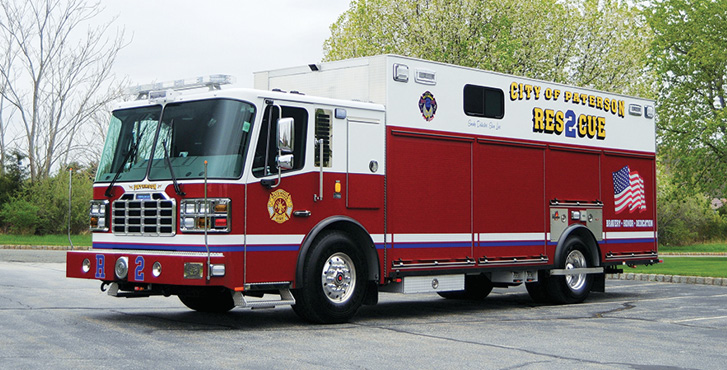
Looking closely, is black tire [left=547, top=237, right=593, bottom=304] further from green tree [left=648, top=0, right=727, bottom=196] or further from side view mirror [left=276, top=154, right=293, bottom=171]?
green tree [left=648, top=0, right=727, bottom=196]

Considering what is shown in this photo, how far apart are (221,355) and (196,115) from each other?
3359 mm

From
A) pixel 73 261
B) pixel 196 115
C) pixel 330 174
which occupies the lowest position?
pixel 73 261

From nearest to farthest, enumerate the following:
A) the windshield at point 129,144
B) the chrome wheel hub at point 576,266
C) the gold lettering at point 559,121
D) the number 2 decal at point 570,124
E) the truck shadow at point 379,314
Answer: the truck shadow at point 379,314
the windshield at point 129,144
the gold lettering at point 559,121
the number 2 decal at point 570,124
the chrome wheel hub at point 576,266

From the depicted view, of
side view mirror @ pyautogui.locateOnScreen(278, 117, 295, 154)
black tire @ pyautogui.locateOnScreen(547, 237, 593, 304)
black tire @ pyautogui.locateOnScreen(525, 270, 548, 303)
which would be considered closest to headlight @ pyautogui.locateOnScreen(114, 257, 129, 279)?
side view mirror @ pyautogui.locateOnScreen(278, 117, 295, 154)

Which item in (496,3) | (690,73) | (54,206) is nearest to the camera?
(496,3)

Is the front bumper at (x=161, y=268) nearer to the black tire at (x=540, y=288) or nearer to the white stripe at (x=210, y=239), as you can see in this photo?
the white stripe at (x=210, y=239)

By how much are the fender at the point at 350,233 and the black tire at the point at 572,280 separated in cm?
419

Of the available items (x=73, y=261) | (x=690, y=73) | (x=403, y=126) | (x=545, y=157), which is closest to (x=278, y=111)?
(x=403, y=126)

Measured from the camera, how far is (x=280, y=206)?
410 inches

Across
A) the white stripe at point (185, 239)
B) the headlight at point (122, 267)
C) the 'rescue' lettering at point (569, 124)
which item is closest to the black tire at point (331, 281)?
the white stripe at point (185, 239)

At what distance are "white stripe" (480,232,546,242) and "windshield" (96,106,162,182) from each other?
5.05m

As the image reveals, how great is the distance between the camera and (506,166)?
13.4m

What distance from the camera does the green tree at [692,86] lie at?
33.9 meters

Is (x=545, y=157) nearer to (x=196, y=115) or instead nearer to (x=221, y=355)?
(x=196, y=115)
